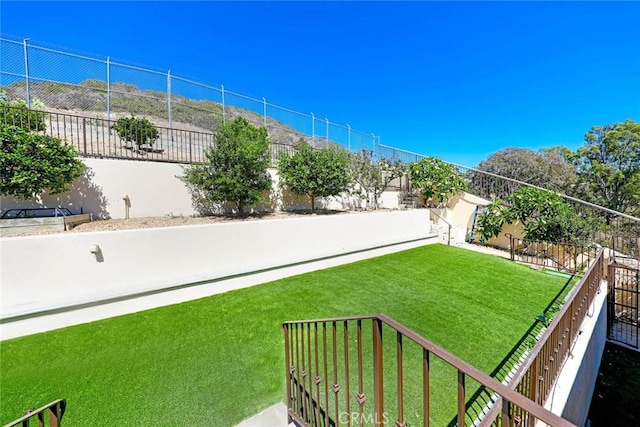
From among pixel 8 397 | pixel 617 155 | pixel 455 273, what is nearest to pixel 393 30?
pixel 455 273

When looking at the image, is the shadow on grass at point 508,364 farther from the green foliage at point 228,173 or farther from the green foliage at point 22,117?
the green foliage at point 22,117

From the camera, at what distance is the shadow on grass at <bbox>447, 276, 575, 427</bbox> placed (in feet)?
8.07

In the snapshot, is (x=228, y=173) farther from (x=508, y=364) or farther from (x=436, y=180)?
(x=436, y=180)

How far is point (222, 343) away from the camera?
11.3 feet

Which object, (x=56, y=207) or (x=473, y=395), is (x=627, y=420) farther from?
(x=56, y=207)

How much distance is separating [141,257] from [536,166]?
23.7m

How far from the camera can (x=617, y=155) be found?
541 inches

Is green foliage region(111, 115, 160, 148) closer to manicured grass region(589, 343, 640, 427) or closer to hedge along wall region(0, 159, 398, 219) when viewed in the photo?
hedge along wall region(0, 159, 398, 219)

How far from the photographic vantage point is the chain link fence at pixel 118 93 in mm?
6164

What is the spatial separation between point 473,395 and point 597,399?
450cm

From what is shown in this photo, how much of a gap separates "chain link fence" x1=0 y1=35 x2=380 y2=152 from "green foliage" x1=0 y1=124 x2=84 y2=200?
258cm

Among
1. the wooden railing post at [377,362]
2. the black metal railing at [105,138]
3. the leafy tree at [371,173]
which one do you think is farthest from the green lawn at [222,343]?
the leafy tree at [371,173]

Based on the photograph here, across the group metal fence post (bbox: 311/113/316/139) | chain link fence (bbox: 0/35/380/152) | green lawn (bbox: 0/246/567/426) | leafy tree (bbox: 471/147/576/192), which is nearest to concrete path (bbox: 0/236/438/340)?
green lawn (bbox: 0/246/567/426)

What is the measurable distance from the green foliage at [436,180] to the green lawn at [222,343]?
5.13 m
